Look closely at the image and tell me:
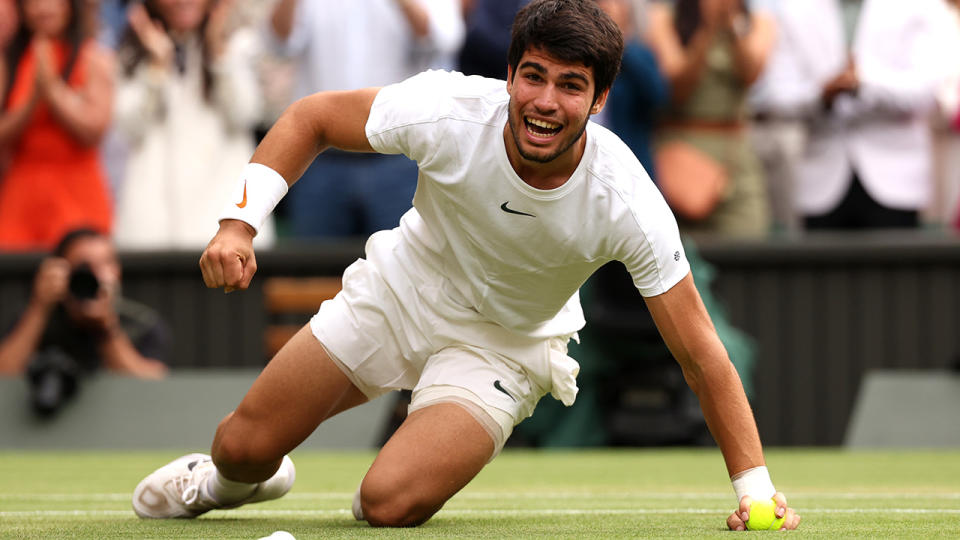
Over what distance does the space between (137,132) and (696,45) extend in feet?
11.7

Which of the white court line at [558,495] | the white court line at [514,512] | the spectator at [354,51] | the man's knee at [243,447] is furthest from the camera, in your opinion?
the spectator at [354,51]

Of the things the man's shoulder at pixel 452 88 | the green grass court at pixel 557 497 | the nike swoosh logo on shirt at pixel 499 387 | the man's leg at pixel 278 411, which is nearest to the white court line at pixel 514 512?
the green grass court at pixel 557 497

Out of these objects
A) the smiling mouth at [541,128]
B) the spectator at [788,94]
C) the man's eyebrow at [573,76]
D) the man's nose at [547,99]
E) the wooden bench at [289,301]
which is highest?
the man's eyebrow at [573,76]

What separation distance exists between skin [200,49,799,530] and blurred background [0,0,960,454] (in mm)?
4537

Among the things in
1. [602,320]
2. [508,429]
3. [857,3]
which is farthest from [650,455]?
[508,429]

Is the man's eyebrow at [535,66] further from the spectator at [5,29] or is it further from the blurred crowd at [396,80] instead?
the spectator at [5,29]

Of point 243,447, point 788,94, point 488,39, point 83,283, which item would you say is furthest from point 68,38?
point 243,447

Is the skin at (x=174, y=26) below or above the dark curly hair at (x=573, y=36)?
below

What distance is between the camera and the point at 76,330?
9602 millimetres

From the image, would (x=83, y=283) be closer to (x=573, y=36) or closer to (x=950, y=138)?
(x=573, y=36)

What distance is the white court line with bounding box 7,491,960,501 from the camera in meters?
6.40

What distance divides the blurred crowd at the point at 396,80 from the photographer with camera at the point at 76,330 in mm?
326

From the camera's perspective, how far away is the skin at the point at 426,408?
15.2ft

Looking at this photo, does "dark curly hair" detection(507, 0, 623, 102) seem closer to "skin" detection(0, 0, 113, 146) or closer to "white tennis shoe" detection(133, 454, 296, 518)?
"white tennis shoe" detection(133, 454, 296, 518)
